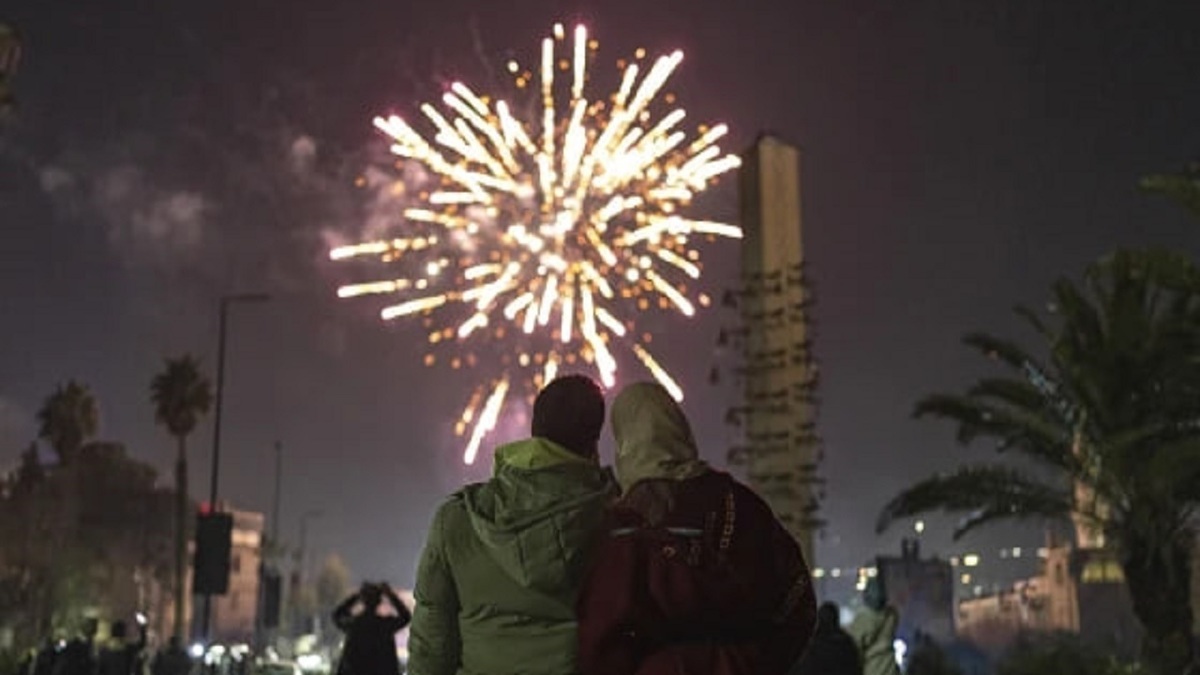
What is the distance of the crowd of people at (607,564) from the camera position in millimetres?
3123

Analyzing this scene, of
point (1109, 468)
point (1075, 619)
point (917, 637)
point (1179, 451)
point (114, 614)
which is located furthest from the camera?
point (1075, 619)

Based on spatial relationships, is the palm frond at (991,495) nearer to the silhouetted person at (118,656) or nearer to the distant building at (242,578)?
the silhouetted person at (118,656)

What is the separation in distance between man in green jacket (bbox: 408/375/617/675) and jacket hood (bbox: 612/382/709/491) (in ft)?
0.74

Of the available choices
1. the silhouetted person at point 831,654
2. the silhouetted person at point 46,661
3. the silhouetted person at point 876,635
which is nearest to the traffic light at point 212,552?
the silhouetted person at point 46,661

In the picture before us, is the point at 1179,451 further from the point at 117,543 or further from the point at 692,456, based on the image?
the point at 117,543

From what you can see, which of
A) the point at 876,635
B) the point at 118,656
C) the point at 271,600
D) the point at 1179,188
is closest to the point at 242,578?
the point at 271,600

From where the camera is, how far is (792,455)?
35969 mm

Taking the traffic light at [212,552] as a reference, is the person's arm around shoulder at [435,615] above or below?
below

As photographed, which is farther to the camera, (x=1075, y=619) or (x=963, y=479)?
(x=1075, y=619)

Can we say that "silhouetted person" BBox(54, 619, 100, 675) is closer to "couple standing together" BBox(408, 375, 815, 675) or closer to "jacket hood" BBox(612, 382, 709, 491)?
"couple standing together" BBox(408, 375, 815, 675)

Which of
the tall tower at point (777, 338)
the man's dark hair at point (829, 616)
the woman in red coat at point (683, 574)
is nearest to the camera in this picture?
the woman in red coat at point (683, 574)

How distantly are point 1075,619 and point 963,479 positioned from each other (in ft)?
257

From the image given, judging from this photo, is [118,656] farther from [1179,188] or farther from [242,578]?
[242,578]

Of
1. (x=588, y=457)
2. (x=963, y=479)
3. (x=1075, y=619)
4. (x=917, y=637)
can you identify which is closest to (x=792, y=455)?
(x=917, y=637)
